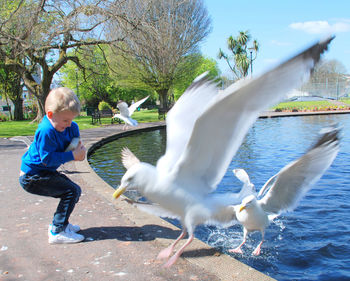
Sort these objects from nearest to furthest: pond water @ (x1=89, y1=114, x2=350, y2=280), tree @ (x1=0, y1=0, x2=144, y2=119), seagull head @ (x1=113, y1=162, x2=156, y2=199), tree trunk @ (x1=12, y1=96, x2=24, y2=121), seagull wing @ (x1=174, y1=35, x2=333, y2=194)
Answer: seagull wing @ (x1=174, y1=35, x2=333, y2=194) < seagull head @ (x1=113, y1=162, x2=156, y2=199) < pond water @ (x1=89, y1=114, x2=350, y2=280) < tree @ (x1=0, y1=0, x2=144, y2=119) < tree trunk @ (x1=12, y1=96, x2=24, y2=121)

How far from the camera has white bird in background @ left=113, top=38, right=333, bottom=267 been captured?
7.54 feet

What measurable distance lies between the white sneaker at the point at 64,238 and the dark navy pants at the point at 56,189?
5cm

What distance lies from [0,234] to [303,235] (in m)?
3.83

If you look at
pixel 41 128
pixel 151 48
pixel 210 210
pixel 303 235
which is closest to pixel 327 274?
pixel 303 235

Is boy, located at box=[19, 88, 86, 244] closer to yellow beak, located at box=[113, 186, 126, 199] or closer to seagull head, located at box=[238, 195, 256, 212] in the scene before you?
yellow beak, located at box=[113, 186, 126, 199]

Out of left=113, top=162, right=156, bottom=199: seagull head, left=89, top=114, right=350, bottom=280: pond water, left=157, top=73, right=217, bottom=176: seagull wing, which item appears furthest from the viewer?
left=89, top=114, right=350, bottom=280: pond water

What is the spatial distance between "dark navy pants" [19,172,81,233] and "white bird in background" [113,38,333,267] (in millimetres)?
976

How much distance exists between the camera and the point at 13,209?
4.51 metres

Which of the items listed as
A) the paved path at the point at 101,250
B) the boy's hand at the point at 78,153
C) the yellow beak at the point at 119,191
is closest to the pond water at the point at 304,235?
the paved path at the point at 101,250

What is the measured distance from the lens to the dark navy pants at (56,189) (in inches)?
133

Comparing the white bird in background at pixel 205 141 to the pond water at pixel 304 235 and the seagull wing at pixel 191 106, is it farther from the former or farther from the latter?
the pond water at pixel 304 235

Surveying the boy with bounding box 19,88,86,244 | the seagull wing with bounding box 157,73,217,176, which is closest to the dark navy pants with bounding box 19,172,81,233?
the boy with bounding box 19,88,86,244

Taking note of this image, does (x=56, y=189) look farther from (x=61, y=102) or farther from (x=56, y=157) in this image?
(x=61, y=102)

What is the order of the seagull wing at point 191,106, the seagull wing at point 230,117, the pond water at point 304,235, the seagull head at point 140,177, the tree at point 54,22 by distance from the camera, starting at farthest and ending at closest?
the tree at point 54,22
the pond water at point 304,235
the seagull wing at point 191,106
the seagull head at point 140,177
the seagull wing at point 230,117
